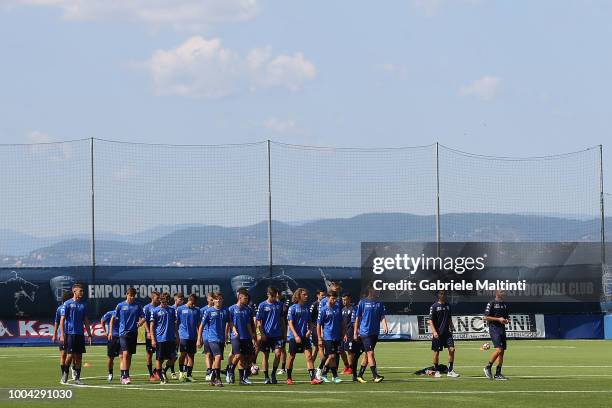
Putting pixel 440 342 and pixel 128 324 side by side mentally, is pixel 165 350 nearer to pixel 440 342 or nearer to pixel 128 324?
pixel 128 324

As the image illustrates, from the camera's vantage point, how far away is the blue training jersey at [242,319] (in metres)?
27.5

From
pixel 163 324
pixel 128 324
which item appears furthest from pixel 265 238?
pixel 128 324

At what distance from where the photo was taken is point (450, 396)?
77.4 ft

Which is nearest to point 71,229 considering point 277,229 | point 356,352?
point 277,229

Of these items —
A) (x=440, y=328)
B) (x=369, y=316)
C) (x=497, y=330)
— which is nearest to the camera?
(x=497, y=330)

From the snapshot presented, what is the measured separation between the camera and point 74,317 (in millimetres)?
27625

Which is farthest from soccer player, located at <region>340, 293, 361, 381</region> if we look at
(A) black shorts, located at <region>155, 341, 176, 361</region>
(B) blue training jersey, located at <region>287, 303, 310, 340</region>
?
(A) black shorts, located at <region>155, 341, 176, 361</region>

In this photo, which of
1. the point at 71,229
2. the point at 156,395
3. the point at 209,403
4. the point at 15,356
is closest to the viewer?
the point at 209,403

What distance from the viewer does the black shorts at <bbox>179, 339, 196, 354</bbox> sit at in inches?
1166

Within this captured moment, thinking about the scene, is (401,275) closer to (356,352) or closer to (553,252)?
(553,252)

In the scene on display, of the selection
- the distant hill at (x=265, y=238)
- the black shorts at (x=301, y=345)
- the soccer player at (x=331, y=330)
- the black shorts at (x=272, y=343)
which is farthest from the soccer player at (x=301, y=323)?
the distant hill at (x=265, y=238)

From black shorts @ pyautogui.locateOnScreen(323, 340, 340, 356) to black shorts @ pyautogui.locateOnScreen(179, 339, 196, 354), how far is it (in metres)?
3.12

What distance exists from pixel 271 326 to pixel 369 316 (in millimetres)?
2171

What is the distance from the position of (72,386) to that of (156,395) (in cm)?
320
